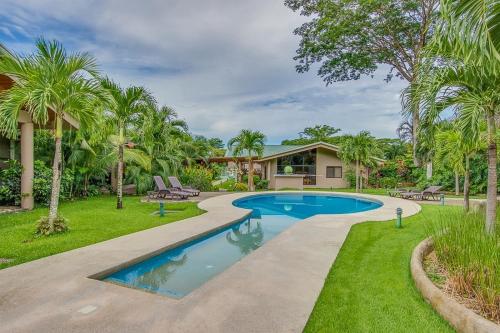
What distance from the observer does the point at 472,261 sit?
157 inches

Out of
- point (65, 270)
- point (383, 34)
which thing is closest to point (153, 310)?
point (65, 270)

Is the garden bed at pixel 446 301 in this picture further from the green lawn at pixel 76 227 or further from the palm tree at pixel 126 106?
the palm tree at pixel 126 106

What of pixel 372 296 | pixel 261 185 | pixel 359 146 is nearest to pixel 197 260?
pixel 372 296

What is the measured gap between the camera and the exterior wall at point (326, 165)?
88.9ft

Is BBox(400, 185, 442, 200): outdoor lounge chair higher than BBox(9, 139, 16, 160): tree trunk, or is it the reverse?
BBox(9, 139, 16, 160): tree trunk

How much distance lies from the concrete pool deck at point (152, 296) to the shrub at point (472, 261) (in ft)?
6.24

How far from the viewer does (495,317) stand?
3.25 m

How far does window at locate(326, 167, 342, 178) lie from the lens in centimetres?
2709

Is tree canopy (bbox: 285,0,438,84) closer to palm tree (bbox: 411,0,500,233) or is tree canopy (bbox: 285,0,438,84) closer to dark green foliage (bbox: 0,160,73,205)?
palm tree (bbox: 411,0,500,233)

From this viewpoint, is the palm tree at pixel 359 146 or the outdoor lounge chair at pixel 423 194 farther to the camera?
the palm tree at pixel 359 146

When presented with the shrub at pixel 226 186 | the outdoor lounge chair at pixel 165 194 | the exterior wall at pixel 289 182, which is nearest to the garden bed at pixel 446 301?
the outdoor lounge chair at pixel 165 194

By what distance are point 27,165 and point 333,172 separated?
75.9 feet

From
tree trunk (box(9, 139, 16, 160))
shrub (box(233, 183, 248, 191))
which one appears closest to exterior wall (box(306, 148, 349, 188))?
shrub (box(233, 183, 248, 191))

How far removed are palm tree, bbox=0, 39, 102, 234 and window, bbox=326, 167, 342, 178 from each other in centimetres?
2273
